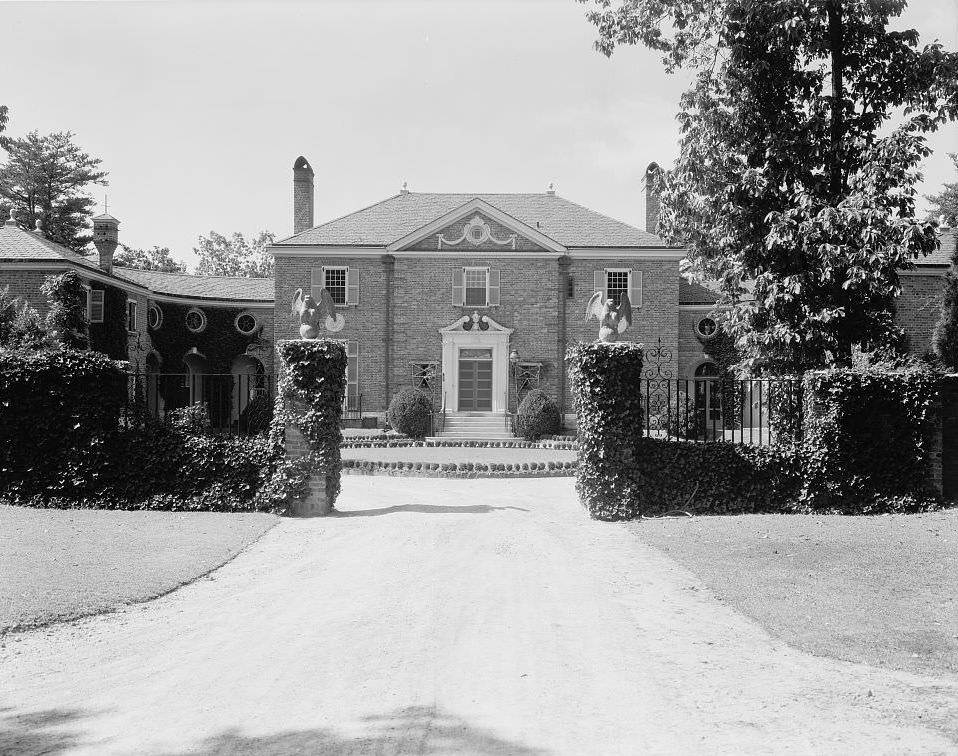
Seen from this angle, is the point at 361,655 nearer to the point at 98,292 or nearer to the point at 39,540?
the point at 39,540

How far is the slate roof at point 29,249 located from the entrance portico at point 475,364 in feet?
43.2

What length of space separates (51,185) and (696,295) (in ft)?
128

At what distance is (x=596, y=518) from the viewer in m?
12.3

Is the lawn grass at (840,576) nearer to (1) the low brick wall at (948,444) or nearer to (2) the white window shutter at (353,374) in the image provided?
(1) the low brick wall at (948,444)

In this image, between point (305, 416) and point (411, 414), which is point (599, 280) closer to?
point (411, 414)

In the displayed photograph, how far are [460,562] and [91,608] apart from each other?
3674mm

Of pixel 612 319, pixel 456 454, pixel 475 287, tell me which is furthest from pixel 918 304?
pixel 612 319

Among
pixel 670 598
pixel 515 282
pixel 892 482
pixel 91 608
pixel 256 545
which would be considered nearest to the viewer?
pixel 91 608

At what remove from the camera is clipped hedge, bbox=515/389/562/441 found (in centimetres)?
2848

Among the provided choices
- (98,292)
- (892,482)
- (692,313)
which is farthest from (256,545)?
(692,313)

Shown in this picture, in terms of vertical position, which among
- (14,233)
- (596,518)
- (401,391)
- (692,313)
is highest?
(14,233)

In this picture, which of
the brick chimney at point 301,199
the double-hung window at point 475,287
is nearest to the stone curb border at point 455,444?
the double-hung window at point 475,287

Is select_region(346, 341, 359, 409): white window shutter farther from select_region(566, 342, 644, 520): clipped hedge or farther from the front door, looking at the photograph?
select_region(566, 342, 644, 520): clipped hedge

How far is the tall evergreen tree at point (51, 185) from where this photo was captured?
49656 mm
